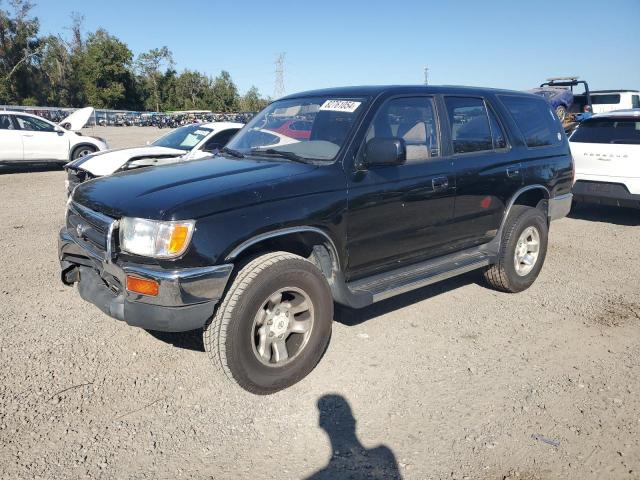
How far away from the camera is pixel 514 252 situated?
496 centimetres

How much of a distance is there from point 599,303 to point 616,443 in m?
2.32

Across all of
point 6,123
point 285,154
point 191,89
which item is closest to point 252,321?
point 285,154

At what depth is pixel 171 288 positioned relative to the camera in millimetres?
2877

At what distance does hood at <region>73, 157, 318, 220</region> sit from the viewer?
2.98 m

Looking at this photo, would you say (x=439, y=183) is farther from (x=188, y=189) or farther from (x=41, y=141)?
(x=41, y=141)

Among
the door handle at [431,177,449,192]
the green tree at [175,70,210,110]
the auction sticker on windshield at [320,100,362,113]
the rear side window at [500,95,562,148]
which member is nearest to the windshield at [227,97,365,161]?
the auction sticker on windshield at [320,100,362,113]

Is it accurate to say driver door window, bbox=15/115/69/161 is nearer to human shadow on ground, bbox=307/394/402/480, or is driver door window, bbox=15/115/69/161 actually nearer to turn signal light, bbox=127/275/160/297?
turn signal light, bbox=127/275/160/297

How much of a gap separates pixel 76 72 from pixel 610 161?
66473mm

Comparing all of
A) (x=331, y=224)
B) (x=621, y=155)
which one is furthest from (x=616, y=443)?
(x=621, y=155)

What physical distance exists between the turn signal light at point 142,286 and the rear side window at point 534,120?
12.4 feet

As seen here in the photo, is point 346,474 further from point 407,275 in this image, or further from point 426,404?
point 407,275

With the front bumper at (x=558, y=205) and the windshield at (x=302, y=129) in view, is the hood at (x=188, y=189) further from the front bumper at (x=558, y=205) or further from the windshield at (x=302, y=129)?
the front bumper at (x=558, y=205)

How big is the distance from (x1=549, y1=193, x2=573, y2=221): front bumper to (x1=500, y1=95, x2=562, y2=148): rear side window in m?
0.58

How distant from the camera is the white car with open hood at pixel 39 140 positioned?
13.3 metres
